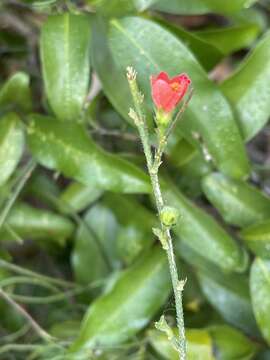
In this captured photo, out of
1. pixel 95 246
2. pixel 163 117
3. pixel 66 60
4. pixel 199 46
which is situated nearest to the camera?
pixel 163 117

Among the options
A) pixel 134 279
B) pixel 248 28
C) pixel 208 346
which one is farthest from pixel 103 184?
pixel 248 28

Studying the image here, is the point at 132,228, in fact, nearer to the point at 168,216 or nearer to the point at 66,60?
the point at 66,60

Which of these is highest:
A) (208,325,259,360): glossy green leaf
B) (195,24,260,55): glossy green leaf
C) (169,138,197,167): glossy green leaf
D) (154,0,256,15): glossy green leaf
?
(154,0,256,15): glossy green leaf

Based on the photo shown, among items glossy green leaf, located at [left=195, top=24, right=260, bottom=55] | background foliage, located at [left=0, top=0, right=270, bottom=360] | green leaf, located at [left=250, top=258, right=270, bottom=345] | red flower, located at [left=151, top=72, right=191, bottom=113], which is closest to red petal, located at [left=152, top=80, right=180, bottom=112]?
red flower, located at [left=151, top=72, right=191, bottom=113]

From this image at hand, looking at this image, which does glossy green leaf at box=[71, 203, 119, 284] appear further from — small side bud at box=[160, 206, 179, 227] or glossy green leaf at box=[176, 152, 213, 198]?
small side bud at box=[160, 206, 179, 227]

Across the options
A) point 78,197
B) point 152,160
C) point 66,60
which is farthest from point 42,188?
point 152,160

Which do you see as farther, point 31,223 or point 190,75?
point 31,223
